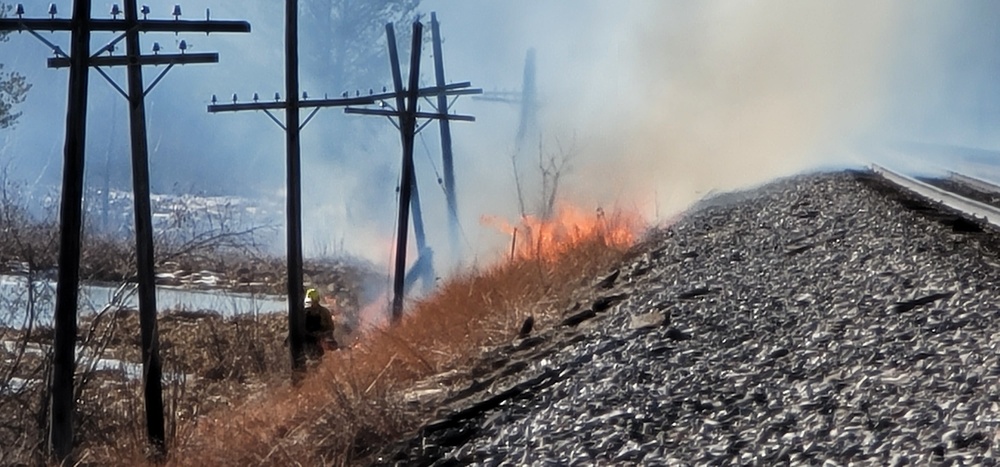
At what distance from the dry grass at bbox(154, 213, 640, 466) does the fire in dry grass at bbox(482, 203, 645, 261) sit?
22.2 inches

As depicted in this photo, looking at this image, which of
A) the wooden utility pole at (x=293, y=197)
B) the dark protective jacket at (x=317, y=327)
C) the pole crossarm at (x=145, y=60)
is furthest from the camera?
the dark protective jacket at (x=317, y=327)

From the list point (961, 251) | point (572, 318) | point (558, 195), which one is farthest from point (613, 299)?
point (558, 195)

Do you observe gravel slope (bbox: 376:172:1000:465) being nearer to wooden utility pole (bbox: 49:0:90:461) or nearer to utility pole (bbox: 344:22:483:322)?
wooden utility pole (bbox: 49:0:90:461)

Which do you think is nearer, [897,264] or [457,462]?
[457,462]

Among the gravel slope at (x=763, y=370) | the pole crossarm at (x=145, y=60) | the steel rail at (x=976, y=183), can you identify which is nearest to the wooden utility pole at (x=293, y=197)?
the pole crossarm at (x=145, y=60)

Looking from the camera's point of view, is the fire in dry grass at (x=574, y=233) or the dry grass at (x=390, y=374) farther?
the fire in dry grass at (x=574, y=233)

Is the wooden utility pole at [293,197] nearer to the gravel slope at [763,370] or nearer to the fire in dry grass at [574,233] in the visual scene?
the fire in dry grass at [574,233]

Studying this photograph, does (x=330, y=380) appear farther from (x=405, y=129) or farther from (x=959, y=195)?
(x=405, y=129)

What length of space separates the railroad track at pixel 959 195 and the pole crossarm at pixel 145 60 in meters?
9.39

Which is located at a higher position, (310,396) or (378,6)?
(378,6)

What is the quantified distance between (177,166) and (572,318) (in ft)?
244

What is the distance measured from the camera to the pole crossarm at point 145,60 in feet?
44.4

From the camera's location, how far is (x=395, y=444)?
8062mm

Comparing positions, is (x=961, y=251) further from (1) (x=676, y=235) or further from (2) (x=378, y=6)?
(2) (x=378, y=6)
